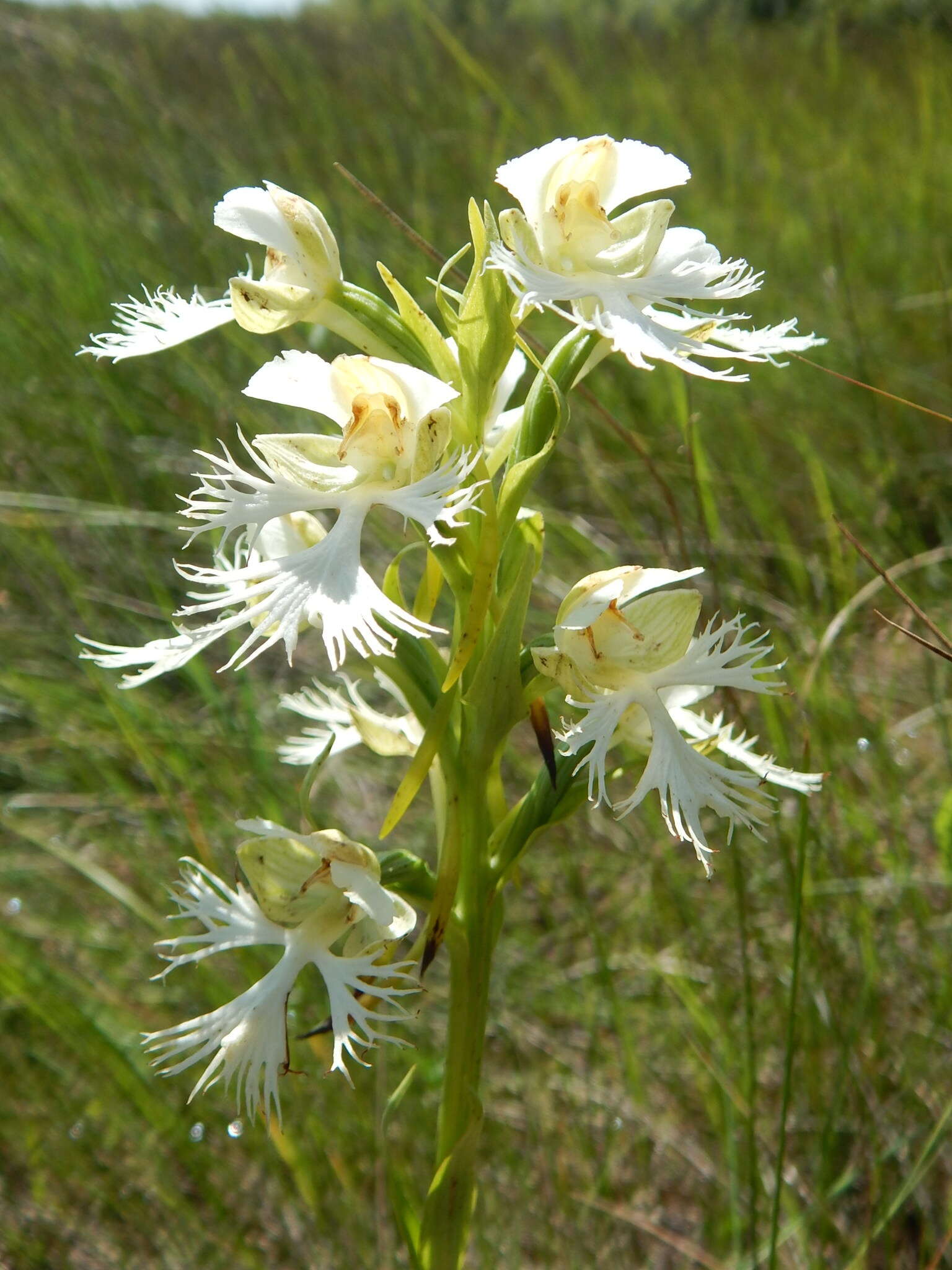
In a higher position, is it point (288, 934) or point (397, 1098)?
point (288, 934)

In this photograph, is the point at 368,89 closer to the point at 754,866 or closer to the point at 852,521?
the point at 852,521

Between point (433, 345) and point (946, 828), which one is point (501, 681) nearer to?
point (433, 345)

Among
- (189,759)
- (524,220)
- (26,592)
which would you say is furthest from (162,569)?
(524,220)

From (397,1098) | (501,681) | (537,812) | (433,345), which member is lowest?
(397,1098)

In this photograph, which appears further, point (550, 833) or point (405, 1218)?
point (550, 833)

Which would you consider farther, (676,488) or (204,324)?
(676,488)

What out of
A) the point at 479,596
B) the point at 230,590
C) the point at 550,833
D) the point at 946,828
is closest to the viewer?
the point at 479,596

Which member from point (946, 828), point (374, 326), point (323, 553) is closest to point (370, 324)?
point (374, 326)

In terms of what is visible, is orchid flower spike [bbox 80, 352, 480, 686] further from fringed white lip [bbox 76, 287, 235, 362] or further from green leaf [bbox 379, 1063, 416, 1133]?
green leaf [bbox 379, 1063, 416, 1133]
